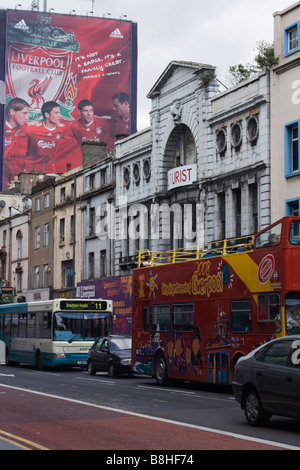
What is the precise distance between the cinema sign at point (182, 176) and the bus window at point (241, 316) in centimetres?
2086

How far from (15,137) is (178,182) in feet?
258

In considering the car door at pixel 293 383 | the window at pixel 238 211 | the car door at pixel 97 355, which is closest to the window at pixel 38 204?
the window at pixel 238 211

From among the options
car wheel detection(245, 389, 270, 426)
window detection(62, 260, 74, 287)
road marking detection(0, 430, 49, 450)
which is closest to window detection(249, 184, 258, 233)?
car wheel detection(245, 389, 270, 426)

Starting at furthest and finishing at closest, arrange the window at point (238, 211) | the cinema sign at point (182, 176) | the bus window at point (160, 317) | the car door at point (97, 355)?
the cinema sign at point (182, 176) < the window at point (238, 211) < the car door at point (97, 355) < the bus window at point (160, 317)

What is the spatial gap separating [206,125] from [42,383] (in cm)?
1851

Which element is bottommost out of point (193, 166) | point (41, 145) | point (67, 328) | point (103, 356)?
point (103, 356)

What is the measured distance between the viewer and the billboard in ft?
392

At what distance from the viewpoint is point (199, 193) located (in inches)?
1651

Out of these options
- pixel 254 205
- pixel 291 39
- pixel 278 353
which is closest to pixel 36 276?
pixel 254 205

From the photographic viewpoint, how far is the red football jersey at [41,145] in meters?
119

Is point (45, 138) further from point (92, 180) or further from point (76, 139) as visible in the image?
point (92, 180)

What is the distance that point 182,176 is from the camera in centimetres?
4328

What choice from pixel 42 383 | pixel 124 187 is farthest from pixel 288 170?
pixel 124 187

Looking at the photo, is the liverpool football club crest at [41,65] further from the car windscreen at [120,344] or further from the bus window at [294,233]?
the bus window at [294,233]
